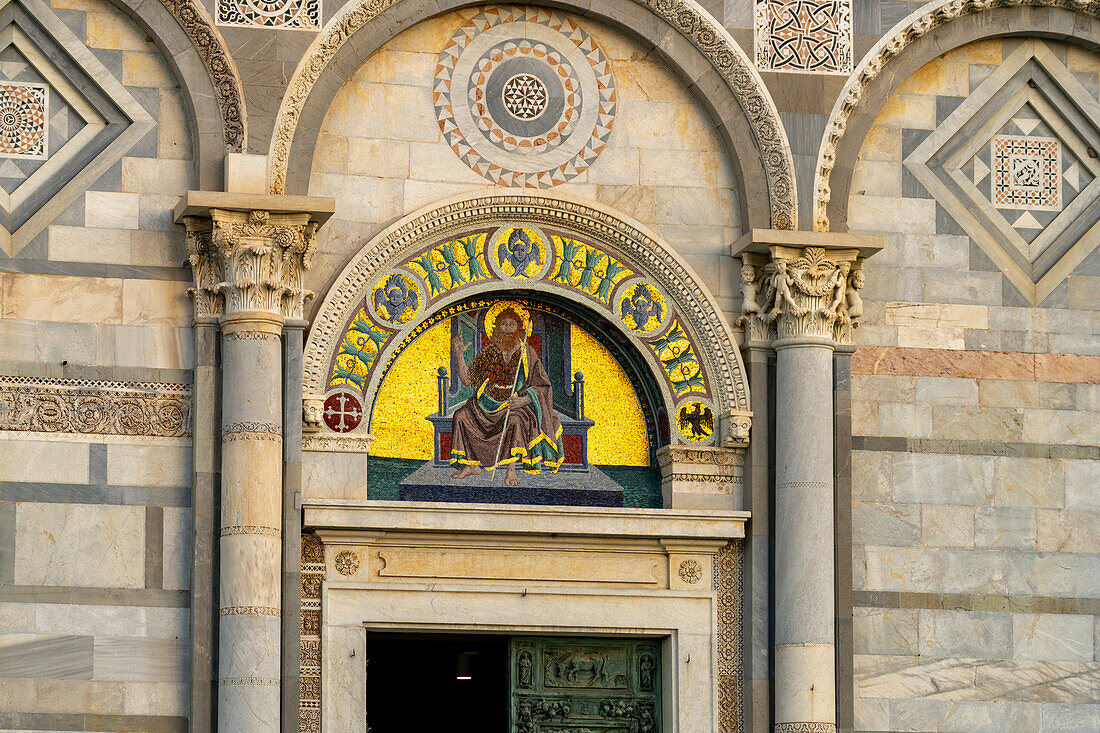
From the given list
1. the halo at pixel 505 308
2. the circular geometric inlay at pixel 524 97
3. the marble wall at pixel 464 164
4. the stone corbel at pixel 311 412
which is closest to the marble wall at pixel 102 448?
the stone corbel at pixel 311 412

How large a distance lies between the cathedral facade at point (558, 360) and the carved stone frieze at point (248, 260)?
3 centimetres

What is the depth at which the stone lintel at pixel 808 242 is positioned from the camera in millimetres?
15312

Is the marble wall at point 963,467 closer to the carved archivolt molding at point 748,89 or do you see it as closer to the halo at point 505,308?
the carved archivolt molding at point 748,89

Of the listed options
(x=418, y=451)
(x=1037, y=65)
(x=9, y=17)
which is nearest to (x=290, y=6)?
(x=9, y=17)

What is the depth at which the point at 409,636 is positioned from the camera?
15.3 metres

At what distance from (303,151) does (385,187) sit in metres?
0.69

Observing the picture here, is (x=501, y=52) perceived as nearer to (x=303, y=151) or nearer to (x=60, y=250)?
(x=303, y=151)

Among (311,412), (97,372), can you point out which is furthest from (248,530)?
(97,372)

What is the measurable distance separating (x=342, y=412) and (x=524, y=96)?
111 inches

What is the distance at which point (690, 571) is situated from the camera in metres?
15.3

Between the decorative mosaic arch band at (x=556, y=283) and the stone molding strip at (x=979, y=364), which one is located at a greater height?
the decorative mosaic arch band at (x=556, y=283)

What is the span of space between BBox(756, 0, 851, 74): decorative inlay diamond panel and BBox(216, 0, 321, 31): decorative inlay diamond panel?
3.46 meters

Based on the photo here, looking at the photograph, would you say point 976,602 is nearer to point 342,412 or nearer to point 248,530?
point 342,412

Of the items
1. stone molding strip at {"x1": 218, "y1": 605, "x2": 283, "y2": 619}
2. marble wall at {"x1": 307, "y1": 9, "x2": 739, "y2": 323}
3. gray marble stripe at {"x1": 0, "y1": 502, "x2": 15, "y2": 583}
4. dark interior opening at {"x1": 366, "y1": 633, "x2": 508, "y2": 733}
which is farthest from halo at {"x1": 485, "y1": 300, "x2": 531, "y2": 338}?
dark interior opening at {"x1": 366, "y1": 633, "x2": 508, "y2": 733}
